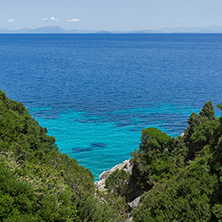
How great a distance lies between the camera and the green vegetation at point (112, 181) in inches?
441

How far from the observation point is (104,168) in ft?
120

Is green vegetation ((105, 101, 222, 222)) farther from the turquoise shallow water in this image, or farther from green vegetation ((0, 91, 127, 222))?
the turquoise shallow water

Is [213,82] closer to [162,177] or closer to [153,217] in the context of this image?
[162,177]

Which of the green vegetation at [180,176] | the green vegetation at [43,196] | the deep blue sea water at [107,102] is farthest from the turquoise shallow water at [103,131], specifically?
the green vegetation at [43,196]

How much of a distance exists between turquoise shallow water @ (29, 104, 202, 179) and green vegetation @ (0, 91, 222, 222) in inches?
443

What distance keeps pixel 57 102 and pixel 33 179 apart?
5086cm

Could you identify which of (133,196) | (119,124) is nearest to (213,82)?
(119,124)

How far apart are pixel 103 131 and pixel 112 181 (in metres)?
21.3

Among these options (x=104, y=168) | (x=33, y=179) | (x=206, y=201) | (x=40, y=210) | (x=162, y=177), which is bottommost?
(x=104, y=168)

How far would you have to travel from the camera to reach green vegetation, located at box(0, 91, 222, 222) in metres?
11.2

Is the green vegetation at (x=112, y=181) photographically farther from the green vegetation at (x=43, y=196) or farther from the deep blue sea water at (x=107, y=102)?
the deep blue sea water at (x=107, y=102)

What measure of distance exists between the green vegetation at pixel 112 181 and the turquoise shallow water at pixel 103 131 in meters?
11.3

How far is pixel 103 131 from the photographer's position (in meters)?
47.0

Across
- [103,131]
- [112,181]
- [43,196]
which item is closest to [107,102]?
[103,131]
